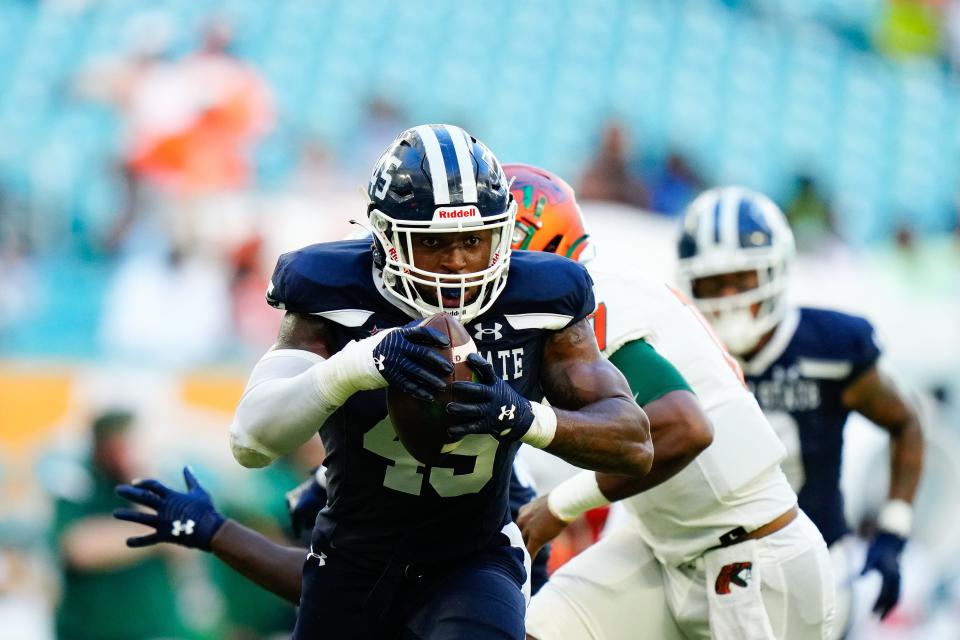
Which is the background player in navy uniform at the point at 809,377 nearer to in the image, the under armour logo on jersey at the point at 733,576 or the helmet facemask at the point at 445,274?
the under armour logo on jersey at the point at 733,576

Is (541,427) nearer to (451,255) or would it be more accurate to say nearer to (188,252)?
(451,255)

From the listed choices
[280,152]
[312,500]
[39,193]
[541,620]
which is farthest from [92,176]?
[541,620]

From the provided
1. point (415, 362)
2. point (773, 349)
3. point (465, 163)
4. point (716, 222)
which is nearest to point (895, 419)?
point (773, 349)

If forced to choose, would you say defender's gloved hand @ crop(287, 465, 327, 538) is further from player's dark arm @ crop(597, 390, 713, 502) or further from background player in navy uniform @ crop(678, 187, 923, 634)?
background player in navy uniform @ crop(678, 187, 923, 634)

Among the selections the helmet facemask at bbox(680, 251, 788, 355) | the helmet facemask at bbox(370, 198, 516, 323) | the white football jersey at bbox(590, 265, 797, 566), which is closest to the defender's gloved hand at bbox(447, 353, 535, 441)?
the helmet facemask at bbox(370, 198, 516, 323)

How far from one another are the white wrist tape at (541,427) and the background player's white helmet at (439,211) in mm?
288

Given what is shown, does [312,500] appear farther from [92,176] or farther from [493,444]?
[92,176]

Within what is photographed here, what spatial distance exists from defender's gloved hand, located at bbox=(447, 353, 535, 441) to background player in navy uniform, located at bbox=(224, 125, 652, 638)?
18cm

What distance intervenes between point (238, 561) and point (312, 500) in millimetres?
476

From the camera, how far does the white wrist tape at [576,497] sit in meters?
3.30

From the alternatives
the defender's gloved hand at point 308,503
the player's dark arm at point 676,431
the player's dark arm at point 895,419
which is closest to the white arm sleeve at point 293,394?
the player's dark arm at point 676,431

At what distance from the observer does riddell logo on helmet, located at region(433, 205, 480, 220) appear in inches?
105

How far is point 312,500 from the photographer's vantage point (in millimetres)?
3863

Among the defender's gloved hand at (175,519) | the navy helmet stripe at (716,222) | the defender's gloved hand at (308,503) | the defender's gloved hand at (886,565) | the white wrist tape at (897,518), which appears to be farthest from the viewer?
the navy helmet stripe at (716,222)
